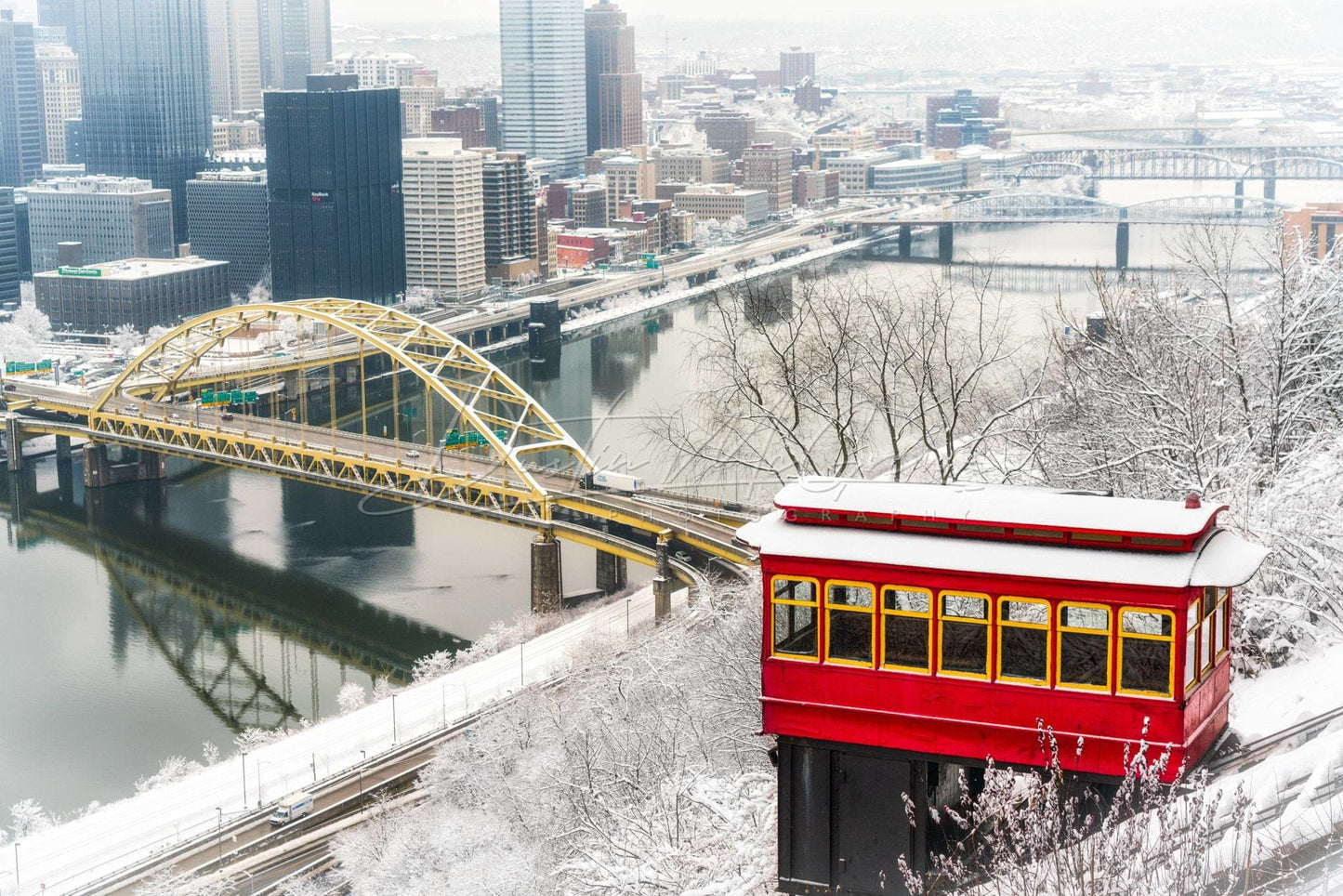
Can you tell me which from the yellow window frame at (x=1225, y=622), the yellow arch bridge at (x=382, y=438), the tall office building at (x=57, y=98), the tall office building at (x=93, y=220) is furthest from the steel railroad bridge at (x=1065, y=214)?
the yellow window frame at (x=1225, y=622)

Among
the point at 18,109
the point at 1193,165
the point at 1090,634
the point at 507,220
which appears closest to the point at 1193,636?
the point at 1090,634

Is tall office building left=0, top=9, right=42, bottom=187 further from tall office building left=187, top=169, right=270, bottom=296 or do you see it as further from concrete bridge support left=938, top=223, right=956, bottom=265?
concrete bridge support left=938, top=223, right=956, bottom=265

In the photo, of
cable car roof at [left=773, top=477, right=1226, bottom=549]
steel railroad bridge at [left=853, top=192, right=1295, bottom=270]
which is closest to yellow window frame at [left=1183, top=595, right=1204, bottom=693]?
cable car roof at [left=773, top=477, right=1226, bottom=549]

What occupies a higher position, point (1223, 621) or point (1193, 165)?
point (1193, 165)

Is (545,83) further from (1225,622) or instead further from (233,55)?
(1225,622)

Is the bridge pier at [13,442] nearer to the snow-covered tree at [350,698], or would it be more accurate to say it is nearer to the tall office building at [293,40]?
the snow-covered tree at [350,698]

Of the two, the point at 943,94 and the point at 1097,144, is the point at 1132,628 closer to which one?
the point at 1097,144

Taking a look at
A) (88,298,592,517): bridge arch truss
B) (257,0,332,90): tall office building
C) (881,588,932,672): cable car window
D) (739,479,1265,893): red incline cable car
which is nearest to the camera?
(739,479,1265,893): red incline cable car
